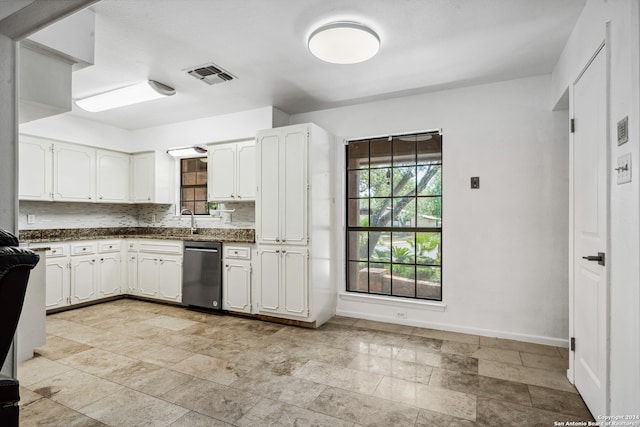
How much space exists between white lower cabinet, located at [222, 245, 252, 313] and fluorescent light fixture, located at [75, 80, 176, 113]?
196cm

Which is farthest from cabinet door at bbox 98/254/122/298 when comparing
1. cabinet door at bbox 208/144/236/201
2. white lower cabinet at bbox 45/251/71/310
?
cabinet door at bbox 208/144/236/201

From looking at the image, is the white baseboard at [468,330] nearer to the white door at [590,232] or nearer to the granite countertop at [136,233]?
the white door at [590,232]

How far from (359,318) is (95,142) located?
4.64 metres

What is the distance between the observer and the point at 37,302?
301 cm

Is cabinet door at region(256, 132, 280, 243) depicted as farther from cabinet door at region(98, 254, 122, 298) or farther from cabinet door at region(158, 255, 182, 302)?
cabinet door at region(98, 254, 122, 298)

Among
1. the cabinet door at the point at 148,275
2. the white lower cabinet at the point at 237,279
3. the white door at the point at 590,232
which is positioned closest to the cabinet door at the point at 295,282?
the white lower cabinet at the point at 237,279

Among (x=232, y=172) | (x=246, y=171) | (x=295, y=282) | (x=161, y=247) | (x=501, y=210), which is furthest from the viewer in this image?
(x=161, y=247)

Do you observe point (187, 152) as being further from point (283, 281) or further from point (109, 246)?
point (283, 281)

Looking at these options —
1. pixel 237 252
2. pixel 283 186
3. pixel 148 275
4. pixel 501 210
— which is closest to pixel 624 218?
pixel 501 210

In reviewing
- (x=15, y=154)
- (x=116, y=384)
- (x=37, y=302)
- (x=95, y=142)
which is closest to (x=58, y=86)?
(x=15, y=154)

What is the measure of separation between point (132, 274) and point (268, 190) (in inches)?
111

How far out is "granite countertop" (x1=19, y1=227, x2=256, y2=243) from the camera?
4.52 m

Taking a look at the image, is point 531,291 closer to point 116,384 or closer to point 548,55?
point 548,55

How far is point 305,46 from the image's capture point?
2807 mm
